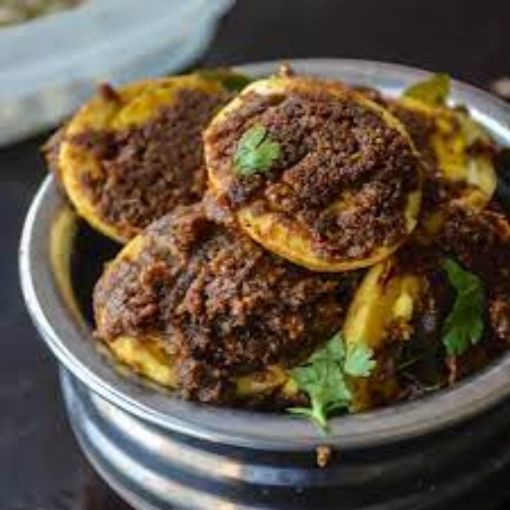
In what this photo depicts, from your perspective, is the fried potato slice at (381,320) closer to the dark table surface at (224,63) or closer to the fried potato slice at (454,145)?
the fried potato slice at (454,145)

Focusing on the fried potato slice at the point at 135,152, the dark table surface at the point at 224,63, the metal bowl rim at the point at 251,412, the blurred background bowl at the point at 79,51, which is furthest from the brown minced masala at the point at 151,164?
the blurred background bowl at the point at 79,51

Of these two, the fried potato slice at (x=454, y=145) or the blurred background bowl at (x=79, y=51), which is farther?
the blurred background bowl at (x=79, y=51)

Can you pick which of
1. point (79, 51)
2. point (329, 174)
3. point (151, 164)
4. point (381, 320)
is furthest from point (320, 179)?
point (79, 51)

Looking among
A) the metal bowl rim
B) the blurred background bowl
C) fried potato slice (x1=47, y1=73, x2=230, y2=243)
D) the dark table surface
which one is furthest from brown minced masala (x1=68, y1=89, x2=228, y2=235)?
the blurred background bowl

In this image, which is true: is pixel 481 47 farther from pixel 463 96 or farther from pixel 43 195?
pixel 43 195

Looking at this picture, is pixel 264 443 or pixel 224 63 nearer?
pixel 264 443

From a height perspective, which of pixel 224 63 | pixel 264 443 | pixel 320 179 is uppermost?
pixel 320 179

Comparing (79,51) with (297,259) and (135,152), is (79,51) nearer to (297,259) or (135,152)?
(135,152)

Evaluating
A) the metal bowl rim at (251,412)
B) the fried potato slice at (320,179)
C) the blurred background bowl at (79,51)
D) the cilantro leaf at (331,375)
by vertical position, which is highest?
the fried potato slice at (320,179)

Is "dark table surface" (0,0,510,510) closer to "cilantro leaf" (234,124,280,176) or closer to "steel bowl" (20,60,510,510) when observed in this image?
"steel bowl" (20,60,510,510)
